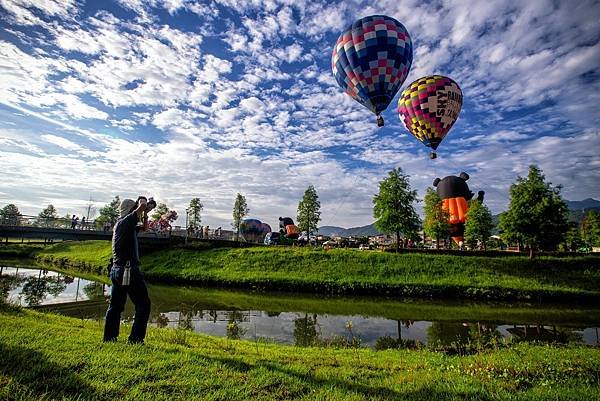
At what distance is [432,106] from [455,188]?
25.9 metres

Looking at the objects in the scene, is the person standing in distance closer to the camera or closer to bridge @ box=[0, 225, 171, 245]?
the camera

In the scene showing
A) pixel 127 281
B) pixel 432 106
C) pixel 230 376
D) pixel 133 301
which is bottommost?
pixel 230 376

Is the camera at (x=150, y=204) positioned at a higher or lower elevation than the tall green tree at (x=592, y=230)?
lower

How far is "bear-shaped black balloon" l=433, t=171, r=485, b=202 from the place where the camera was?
45.6m

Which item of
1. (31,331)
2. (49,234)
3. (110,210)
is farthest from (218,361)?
(110,210)

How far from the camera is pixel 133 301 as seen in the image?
642 cm

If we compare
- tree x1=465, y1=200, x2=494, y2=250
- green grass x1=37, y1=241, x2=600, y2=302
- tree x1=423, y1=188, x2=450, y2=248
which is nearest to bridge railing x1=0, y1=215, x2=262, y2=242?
green grass x1=37, y1=241, x2=600, y2=302

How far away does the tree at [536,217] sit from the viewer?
95.2 feet

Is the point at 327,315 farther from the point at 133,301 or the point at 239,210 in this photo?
the point at 239,210

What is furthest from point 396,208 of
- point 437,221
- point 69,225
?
point 69,225

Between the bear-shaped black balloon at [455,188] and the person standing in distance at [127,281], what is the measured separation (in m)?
46.2

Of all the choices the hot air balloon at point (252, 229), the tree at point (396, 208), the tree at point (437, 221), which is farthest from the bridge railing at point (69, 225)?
the tree at point (437, 221)

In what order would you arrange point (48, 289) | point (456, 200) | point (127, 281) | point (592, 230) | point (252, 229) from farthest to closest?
1. point (252, 229)
2. point (592, 230)
3. point (456, 200)
4. point (48, 289)
5. point (127, 281)

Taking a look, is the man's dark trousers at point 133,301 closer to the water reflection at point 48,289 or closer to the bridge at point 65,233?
the water reflection at point 48,289
